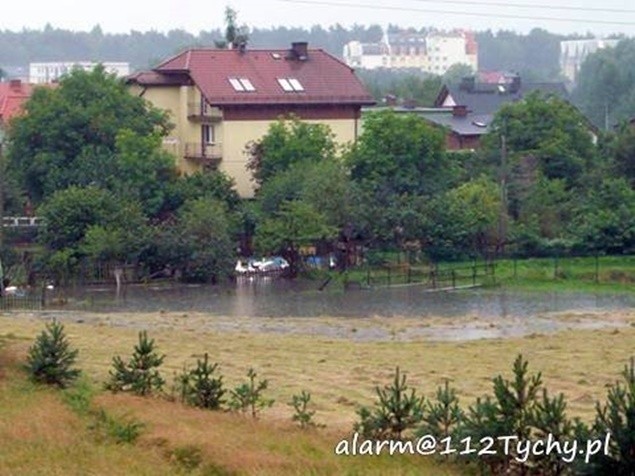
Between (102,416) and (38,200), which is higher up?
(38,200)

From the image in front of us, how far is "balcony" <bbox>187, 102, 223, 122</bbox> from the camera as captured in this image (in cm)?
4450

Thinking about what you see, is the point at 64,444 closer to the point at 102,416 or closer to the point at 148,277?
the point at 102,416

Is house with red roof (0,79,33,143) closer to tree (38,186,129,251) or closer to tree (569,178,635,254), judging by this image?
tree (38,186,129,251)

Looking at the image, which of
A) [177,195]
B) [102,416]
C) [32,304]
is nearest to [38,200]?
[177,195]

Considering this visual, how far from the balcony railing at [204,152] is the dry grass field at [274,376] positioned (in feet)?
47.4

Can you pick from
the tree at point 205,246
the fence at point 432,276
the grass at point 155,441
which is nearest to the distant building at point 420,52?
the fence at point 432,276

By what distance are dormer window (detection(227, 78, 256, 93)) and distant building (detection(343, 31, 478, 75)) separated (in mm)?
142120

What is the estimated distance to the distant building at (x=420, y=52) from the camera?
18988cm

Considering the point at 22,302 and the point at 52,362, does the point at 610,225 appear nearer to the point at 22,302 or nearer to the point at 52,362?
the point at 22,302

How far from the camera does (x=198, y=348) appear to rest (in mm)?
23453

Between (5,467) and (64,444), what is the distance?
1.03 meters

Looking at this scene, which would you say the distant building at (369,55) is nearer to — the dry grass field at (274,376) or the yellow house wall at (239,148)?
the yellow house wall at (239,148)

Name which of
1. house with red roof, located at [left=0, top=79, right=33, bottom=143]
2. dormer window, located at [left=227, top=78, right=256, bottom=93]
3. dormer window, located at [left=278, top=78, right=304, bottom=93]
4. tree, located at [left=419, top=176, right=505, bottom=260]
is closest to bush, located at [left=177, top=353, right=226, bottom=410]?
tree, located at [left=419, top=176, right=505, bottom=260]

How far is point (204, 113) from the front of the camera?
44875mm
